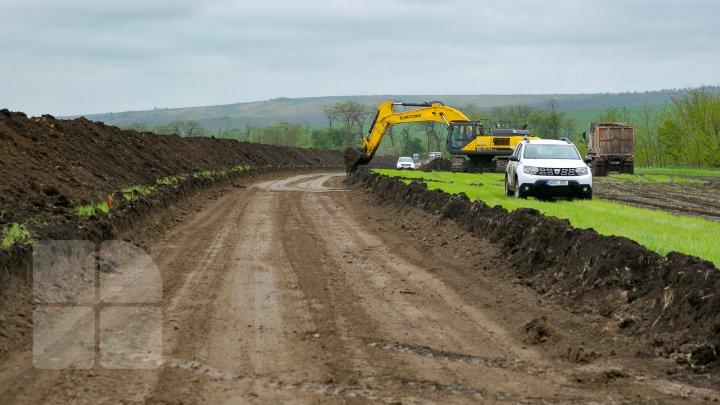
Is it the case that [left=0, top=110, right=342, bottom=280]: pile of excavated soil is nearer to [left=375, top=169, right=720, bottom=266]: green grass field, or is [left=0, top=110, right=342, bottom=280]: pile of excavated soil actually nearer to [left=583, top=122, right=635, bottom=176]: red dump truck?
[left=375, top=169, right=720, bottom=266]: green grass field

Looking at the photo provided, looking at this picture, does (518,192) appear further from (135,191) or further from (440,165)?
(440,165)

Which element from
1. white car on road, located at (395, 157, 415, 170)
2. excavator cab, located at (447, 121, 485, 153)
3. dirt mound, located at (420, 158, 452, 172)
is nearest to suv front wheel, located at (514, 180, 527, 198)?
excavator cab, located at (447, 121, 485, 153)

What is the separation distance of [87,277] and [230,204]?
14784mm

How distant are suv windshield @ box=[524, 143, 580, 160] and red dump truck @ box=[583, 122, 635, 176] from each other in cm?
3044

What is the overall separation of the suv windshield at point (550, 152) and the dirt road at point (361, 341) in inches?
398

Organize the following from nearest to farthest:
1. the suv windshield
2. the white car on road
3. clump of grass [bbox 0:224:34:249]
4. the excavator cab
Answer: clump of grass [bbox 0:224:34:249] → the suv windshield → the excavator cab → the white car on road

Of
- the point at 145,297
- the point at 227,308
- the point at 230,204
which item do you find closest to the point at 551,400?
the point at 227,308

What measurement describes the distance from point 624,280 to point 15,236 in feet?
27.7

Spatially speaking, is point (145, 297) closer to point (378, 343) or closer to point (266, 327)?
point (266, 327)

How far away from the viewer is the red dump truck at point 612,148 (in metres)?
Answer: 53.2

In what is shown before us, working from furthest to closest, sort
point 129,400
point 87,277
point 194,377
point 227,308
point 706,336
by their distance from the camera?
point 87,277, point 227,308, point 706,336, point 194,377, point 129,400

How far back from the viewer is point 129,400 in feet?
19.9

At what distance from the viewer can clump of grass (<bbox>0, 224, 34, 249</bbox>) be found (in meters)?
10.5

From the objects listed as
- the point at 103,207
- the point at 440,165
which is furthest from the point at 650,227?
the point at 440,165
